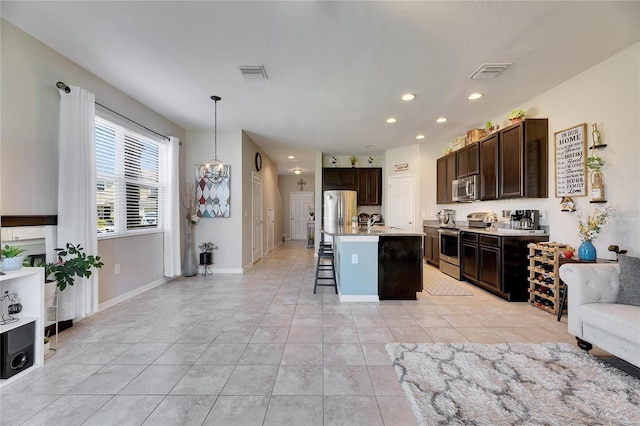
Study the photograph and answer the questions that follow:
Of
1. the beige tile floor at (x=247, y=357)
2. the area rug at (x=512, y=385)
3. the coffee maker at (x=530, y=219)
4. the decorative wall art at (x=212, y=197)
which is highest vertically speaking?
the decorative wall art at (x=212, y=197)

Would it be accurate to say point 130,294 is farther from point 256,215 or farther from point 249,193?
point 256,215

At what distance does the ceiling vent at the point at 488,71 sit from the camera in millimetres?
2889

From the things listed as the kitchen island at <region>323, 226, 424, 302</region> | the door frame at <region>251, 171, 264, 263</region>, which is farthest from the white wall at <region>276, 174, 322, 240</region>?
the kitchen island at <region>323, 226, 424, 302</region>

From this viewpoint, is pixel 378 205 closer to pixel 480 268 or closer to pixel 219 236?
pixel 480 268

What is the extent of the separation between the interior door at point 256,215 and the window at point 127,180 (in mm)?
2072

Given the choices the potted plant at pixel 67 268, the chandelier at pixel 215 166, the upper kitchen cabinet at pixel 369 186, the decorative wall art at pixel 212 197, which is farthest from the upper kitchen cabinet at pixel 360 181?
the potted plant at pixel 67 268

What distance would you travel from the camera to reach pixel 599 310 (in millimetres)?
2074

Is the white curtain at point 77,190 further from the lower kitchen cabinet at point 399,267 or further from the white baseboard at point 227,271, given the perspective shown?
the lower kitchen cabinet at point 399,267

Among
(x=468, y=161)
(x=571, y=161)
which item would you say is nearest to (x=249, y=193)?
(x=468, y=161)

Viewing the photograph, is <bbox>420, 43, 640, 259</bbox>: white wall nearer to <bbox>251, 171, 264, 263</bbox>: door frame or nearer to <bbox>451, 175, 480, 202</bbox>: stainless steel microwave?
<bbox>451, 175, 480, 202</bbox>: stainless steel microwave

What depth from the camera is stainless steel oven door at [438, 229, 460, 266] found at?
15.3ft

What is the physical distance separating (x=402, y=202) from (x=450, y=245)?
1.96m

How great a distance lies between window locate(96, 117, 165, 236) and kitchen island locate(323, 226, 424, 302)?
3.03 metres

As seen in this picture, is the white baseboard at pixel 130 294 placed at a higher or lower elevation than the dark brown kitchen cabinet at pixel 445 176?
lower
